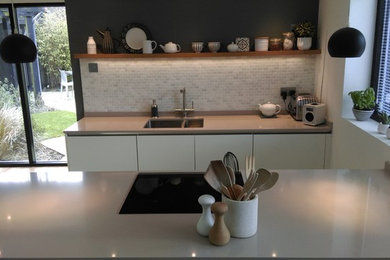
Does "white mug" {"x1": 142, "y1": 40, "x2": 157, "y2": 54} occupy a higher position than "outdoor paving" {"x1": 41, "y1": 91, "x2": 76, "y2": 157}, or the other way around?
"white mug" {"x1": 142, "y1": 40, "x2": 157, "y2": 54}

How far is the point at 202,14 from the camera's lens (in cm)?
383

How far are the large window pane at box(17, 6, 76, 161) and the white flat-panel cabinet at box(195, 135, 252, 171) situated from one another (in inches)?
76.2

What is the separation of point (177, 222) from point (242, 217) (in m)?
0.30

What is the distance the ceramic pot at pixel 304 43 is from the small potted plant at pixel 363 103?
0.84 meters

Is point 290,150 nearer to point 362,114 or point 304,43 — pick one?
point 362,114

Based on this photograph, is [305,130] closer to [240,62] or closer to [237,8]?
[240,62]

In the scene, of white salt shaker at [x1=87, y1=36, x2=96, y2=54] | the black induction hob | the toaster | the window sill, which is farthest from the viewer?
white salt shaker at [x1=87, y1=36, x2=96, y2=54]

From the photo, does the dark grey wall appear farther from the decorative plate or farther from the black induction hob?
the black induction hob

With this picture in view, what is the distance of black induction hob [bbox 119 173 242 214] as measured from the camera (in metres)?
1.67

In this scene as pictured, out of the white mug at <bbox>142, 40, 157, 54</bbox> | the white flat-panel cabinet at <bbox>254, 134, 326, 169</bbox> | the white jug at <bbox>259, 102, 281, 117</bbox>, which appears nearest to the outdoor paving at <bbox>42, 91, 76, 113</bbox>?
the white mug at <bbox>142, 40, 157, 54</bbox>

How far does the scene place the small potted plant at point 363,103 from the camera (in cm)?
290

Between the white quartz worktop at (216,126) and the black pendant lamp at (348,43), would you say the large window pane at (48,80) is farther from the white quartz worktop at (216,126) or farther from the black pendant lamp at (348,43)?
the black pendant lamp at (348,43)

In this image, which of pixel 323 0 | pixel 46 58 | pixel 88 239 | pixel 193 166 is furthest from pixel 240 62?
pixel 88 239

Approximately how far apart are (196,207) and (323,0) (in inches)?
112
